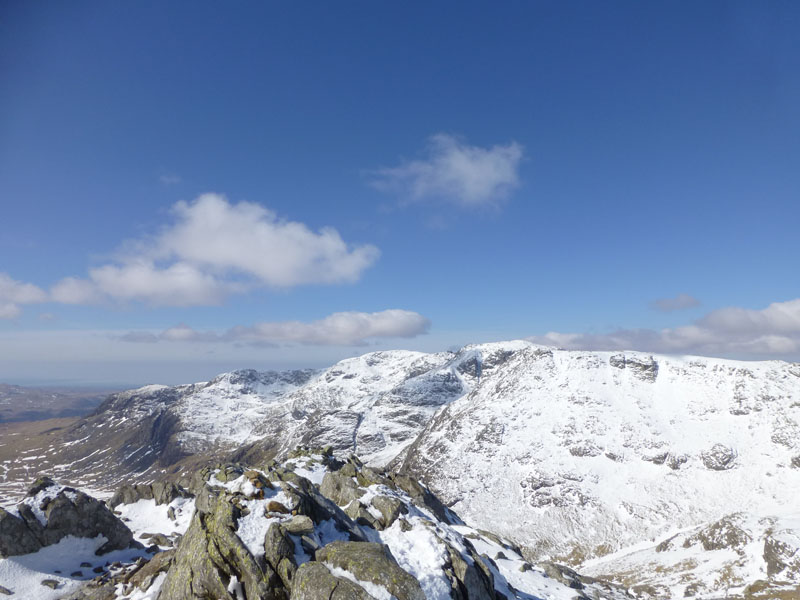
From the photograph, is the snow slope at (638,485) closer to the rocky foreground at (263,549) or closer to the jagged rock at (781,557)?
the jagged rock at (781,557)

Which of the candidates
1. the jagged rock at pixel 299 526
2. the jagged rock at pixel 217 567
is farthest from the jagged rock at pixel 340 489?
the jagged rock at pixel 217 567

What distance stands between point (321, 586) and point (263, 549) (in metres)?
6.00

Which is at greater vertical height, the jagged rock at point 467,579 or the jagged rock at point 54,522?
the jagged rock at point 467,579

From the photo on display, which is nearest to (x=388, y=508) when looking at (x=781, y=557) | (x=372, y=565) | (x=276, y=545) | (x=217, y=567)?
(x=276, y=545)

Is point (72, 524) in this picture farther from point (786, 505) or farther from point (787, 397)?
point (787, 397)

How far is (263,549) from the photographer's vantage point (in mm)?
24047

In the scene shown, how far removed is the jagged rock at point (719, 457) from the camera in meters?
179

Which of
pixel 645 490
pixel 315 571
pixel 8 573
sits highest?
pixel 315 571

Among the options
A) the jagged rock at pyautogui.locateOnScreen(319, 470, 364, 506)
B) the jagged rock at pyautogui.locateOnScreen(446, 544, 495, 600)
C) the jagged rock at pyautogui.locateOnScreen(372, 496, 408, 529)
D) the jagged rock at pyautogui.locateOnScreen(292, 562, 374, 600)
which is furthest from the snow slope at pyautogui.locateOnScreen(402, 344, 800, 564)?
the jagged rock at pyautogui.locateOnScreen(292, 562, 374, 600)

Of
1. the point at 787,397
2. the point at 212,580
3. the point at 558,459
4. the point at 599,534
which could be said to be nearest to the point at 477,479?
the point at 558,459

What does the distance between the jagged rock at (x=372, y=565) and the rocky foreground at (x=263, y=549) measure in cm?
6

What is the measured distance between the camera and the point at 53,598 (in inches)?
1454

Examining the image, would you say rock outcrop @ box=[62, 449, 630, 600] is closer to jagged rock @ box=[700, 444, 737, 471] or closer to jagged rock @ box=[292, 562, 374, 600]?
jagged rock @ box=[292, 562, 374, 600]

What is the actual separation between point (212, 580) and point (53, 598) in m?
A: 29.2
